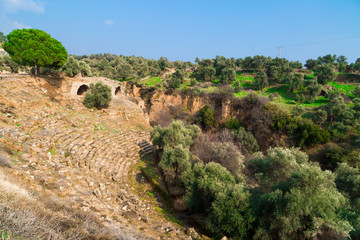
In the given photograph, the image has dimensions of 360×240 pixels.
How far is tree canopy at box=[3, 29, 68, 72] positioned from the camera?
1591cm

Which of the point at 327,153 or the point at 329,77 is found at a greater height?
the point at 329,77

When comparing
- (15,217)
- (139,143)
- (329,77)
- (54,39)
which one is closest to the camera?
(15,217)

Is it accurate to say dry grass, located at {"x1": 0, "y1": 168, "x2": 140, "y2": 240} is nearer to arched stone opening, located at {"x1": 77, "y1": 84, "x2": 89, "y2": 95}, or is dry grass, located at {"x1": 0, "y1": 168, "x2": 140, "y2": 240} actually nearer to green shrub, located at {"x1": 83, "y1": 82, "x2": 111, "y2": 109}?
green shrub, located at {"x1": 83, "y1": 82, "x2": 111, "y2": 109}

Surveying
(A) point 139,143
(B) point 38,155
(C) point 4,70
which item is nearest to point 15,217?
(B) point 38,155

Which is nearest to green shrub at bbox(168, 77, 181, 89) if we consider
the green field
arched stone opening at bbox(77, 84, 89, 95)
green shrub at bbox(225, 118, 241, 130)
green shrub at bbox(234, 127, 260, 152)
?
green shrub at bbox(225, 118, 241, 130)

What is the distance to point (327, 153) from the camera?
17656 millimetres

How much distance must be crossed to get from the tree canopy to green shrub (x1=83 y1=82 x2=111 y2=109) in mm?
4379

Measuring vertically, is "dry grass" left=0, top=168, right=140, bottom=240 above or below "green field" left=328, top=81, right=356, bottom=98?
below

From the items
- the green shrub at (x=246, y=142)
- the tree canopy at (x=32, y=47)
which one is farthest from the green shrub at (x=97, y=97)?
the green shrub at (x=246, y=142)

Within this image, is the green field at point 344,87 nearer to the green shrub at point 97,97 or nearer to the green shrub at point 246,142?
the green shrub at point 246,142

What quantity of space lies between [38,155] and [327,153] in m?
24.3

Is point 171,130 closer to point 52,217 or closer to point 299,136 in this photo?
point 52,217

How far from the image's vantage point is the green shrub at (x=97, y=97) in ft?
63.0

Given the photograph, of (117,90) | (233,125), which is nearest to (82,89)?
(117,90)
